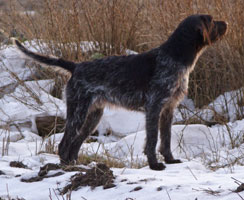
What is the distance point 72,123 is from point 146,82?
2.98 feet

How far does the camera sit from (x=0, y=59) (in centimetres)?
809

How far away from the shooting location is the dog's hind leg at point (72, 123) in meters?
5.05

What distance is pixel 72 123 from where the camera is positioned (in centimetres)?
510

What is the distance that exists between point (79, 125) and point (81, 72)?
1.87 ft

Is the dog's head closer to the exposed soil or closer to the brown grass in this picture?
the brown grass

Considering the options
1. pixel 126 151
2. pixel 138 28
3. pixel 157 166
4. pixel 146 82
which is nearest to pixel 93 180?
pixel 157 166

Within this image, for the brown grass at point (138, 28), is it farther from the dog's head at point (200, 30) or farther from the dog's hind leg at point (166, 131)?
the dog's head at point (200, 30)

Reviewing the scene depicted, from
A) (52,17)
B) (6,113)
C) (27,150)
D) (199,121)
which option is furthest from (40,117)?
(199,121)

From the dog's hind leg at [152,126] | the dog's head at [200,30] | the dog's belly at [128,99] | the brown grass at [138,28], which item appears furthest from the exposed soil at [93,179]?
the brown grass at [138,28]

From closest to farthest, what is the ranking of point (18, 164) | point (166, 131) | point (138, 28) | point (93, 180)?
point (93, 180)
point (18, 164)
point (166, 131)
point (138, 28)

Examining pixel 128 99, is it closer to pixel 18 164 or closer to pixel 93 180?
pixel 18 164

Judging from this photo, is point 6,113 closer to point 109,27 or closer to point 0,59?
point 0,59

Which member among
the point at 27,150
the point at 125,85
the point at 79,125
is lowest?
the point at 27,150

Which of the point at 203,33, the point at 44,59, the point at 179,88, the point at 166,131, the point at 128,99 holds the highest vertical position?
the point at 203,33
